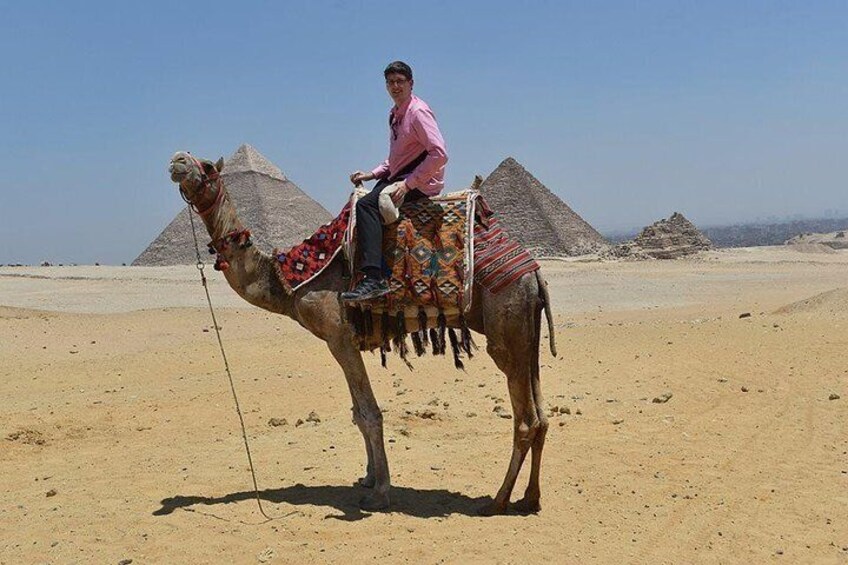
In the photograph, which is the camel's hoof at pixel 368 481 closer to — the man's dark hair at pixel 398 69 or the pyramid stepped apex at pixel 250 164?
the man's dark hair at pixel 398 69

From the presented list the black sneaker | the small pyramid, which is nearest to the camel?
the black sneaker

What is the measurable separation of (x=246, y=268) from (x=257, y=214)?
60.3 m

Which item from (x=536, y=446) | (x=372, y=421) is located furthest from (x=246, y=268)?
(x=536, y=446)

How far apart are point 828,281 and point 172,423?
35013 millimetres

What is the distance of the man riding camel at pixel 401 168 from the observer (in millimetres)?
5543

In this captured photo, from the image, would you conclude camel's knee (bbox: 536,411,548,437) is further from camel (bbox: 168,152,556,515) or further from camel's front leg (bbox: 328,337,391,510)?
camel's front leg (bbox: 328,337,391,510)

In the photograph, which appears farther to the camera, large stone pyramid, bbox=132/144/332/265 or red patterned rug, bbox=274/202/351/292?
large stone pyramid, bbox=132/144/332/265

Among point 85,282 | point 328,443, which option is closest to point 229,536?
point 328,443

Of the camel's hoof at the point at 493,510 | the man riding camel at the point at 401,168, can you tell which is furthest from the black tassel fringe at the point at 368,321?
the camel's hoof at the point at 493,510

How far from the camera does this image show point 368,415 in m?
5.79

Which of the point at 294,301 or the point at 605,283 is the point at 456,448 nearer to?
the point at 294,301

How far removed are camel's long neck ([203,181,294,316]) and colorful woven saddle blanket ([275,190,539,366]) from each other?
0.46ft

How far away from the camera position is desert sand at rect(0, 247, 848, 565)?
203 inches

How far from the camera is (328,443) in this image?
7.81 m
